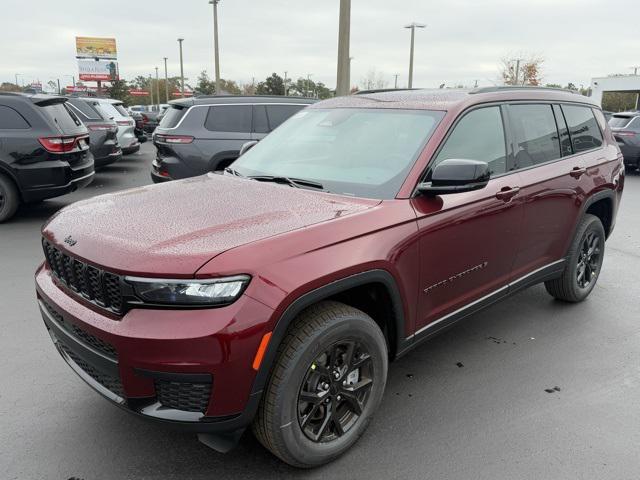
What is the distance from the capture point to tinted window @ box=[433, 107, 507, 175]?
10.7ft

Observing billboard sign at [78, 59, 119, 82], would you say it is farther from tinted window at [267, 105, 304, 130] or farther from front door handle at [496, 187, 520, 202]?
front door handle at [496, 187, 520, 202]

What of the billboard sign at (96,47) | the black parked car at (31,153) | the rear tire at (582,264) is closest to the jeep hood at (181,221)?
the rear tire at (582,264)

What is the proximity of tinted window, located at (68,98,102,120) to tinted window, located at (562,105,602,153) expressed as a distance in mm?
10196

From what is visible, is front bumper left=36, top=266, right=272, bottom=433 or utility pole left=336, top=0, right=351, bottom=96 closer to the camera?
front bumper left=36, top=266, right=272, bottom=433

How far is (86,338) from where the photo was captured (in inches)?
95.8

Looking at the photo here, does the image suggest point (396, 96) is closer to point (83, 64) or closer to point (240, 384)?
point (240, 384)

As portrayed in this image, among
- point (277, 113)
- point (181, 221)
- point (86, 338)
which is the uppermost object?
point (277, 113)

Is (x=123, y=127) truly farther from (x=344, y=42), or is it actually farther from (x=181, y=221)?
(x=181, y=221)

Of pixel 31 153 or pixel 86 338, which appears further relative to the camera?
pixel 31 153

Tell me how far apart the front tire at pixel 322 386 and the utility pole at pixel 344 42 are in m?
11.2

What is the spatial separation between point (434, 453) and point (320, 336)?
0.97 metres

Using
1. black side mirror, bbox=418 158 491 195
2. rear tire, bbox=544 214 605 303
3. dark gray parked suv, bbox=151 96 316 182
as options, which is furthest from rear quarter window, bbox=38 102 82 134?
rear tire, bbox=544 214 605 303

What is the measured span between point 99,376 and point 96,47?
80.5 meters

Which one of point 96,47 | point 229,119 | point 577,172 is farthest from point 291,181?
point 96,47
